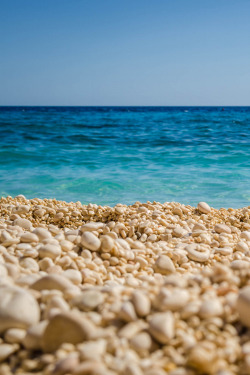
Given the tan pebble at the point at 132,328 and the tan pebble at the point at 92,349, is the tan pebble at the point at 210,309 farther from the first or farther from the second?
the tan pebble at the point at 92,349

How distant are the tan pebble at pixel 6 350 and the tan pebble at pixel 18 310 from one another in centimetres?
6

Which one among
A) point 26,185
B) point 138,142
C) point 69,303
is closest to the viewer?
point 69,303

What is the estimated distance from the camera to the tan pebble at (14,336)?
1033mm

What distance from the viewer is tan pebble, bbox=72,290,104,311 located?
3.63ft

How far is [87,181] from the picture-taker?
5762 mm

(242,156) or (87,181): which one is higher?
(242,156)

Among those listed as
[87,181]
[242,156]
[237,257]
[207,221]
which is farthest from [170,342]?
[242,156]

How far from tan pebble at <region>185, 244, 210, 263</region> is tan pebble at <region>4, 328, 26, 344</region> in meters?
1.30

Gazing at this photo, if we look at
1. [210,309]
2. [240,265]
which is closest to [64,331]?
[210,309]

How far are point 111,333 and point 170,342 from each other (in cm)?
17

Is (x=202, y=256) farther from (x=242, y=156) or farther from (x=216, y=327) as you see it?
(x=242, y=156)

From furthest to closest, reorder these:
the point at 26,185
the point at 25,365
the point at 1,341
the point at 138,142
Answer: the point at 138,142 → the point at 26,185 → the point at 1,341 → the point at 25,365

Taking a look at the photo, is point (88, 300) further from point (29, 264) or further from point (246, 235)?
point (246, 235)

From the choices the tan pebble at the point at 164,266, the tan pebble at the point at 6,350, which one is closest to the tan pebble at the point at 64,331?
the tan pebble at the point at 6,350
